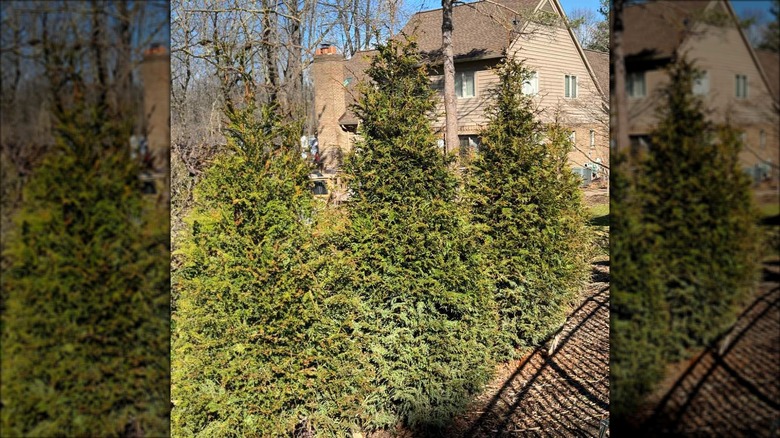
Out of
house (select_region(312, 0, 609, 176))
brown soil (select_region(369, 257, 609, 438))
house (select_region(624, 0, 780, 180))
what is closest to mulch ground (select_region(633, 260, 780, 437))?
house (select_region(624, 0, 780, 180))

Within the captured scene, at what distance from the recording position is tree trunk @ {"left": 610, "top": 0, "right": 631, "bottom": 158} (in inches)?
29.3

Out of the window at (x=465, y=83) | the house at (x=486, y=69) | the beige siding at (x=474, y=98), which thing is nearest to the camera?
the house at (x=486, y=69)

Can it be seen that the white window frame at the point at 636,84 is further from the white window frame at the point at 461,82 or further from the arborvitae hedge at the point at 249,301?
the white window frame at the point at 461,82

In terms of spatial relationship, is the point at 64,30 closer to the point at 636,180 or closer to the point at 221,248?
the point at 636,180

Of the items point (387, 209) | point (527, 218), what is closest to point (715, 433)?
point (387, 209)

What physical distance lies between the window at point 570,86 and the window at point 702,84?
2124cm

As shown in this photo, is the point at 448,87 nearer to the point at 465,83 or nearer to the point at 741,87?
the point at 465,83

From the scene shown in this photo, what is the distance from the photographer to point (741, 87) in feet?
2.13

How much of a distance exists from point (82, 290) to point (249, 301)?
4.22 metres

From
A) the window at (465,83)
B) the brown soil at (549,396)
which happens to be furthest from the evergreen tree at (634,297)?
the window at (465,83)

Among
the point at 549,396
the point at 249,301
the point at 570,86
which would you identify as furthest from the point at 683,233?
the point at 570,86

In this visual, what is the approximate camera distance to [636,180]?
72 cm

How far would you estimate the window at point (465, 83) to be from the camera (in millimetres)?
19984

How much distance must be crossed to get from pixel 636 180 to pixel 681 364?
0.74ft
